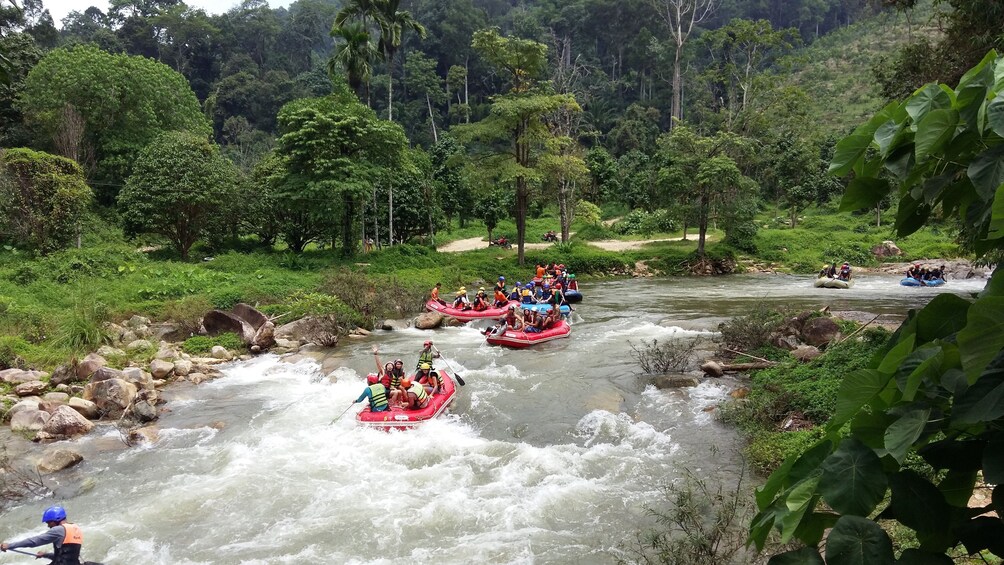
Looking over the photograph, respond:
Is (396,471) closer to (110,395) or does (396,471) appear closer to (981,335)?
(110,395)

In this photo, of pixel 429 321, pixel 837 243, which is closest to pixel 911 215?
pixel 429 321

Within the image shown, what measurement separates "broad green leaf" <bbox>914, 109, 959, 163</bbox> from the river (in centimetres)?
612

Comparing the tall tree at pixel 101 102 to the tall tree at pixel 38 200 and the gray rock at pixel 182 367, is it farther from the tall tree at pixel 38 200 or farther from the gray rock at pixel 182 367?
the gray rock at pixel 182 367

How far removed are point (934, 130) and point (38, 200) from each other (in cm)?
2709

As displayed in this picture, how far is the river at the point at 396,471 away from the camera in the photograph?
23.5 feet

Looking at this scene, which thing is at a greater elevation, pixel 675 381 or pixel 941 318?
pixel 941 318

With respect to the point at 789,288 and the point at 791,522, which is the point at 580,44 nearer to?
the point at 789,288

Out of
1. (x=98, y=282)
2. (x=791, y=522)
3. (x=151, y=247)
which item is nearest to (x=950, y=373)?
(x=791, y=522)

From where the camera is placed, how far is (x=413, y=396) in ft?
35.9

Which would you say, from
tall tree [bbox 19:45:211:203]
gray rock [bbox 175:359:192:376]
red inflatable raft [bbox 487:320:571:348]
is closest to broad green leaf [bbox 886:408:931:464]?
red inflatable raft [bbox 487:320:571:348]

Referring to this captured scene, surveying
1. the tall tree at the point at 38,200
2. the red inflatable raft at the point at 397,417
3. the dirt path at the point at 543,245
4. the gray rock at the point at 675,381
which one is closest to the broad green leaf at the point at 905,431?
the red inflatable raft at the point at 397,417

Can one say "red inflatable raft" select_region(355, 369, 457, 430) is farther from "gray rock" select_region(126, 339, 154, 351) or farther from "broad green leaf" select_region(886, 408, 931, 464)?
"broad green leaf" select_region(886, 408, 931, 464)

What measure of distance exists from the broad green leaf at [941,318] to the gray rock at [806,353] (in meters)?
11.0

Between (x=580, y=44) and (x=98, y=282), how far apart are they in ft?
198
